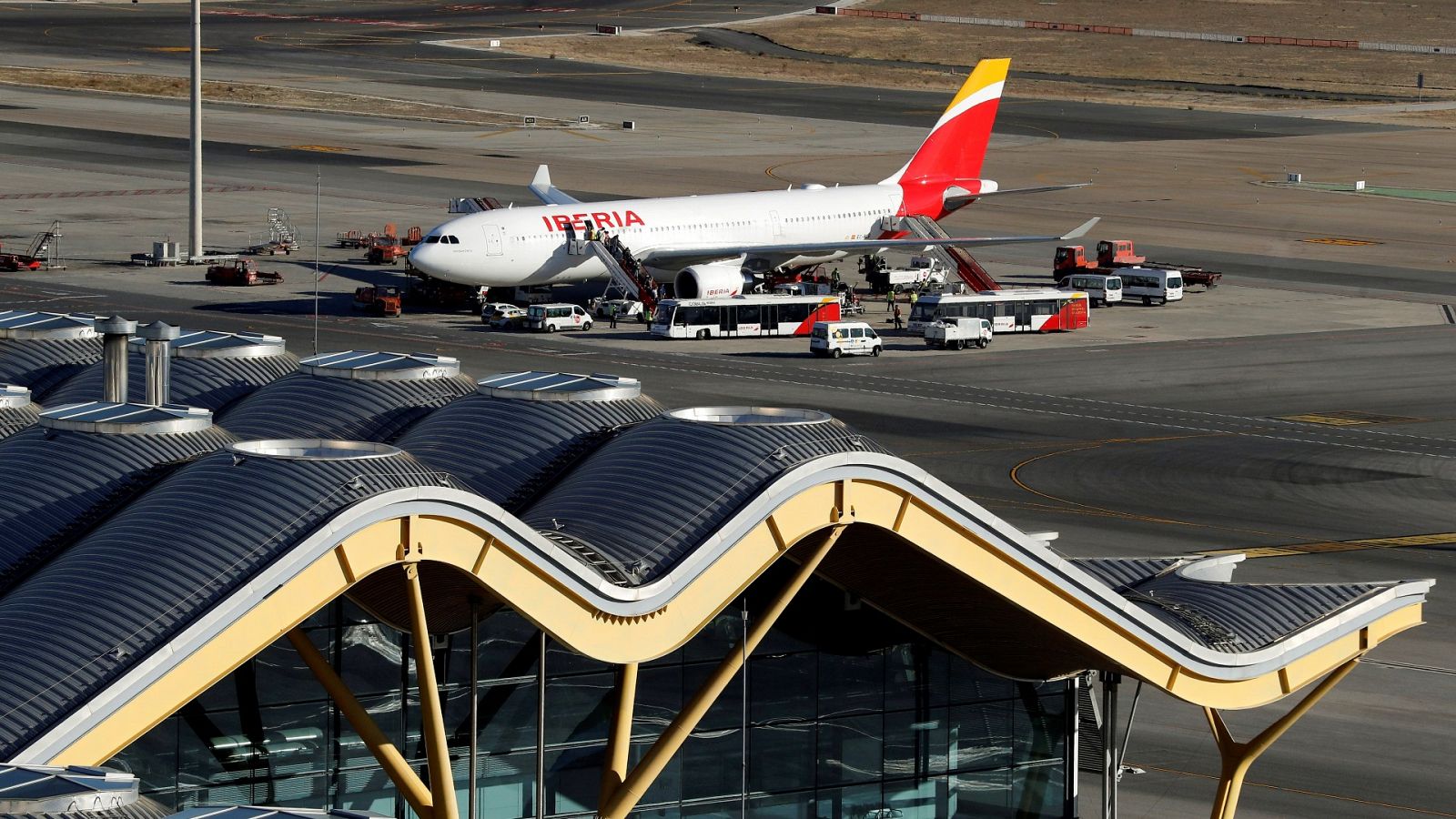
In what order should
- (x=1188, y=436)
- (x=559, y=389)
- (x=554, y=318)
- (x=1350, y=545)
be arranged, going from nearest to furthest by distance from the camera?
(x=559, y=389), (x=1350, y=545), (x=1188, y=436), (x=554, y=318)

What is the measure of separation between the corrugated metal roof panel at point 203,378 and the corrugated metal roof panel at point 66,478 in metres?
7.92

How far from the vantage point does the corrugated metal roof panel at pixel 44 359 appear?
149ft

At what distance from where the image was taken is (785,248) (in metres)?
109

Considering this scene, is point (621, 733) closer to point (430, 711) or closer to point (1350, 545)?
point (430, 711)

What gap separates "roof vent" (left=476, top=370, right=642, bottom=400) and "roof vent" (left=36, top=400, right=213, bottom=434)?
5604 millimetres

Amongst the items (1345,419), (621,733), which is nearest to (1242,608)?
(621,733)

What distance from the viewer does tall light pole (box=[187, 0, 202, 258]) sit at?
119 meters

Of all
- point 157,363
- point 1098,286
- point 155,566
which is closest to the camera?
point 155,566

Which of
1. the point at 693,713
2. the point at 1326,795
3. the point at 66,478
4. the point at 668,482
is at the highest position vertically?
the point at 668,482

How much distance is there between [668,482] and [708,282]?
7147 centimetres

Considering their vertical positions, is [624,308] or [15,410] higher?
[15,410]

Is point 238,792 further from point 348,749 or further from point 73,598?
point 73,598

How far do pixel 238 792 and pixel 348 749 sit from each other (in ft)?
7.32

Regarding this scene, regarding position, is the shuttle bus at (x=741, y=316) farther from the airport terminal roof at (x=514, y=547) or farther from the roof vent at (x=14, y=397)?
the roof vent at (x=14, y=397)
